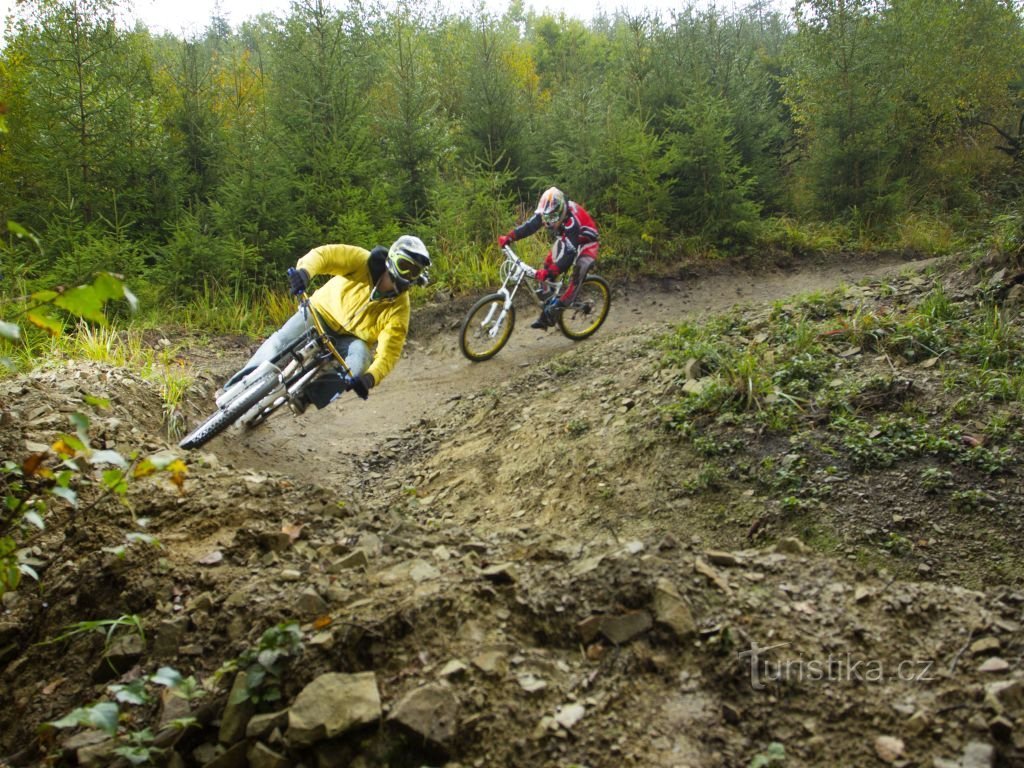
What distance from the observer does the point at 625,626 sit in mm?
2699

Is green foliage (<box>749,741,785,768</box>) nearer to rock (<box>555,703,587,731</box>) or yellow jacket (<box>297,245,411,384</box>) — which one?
rock (<box>555,703,587,731</box>)

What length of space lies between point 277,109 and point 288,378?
8076 mm

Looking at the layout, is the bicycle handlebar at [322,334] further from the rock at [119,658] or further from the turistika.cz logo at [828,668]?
the turistika.cz logo at [828,668]

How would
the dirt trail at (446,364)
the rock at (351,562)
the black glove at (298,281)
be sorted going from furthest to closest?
1. the dirt trail at (446,364)
2. the black glove at (298,281)
3. the rock at (351,562)

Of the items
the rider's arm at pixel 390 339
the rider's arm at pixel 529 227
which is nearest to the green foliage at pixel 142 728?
the rider's arm at pixel 390 339

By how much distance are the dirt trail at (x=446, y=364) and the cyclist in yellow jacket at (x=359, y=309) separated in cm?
88

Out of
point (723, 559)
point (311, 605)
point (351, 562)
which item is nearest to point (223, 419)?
point (351, 562)

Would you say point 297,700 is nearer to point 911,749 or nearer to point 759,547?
point 911,749

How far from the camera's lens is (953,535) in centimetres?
393

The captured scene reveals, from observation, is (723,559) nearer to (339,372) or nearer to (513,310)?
(339,372)

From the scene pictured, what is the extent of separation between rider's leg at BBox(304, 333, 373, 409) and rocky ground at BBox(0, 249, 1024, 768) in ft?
4.08

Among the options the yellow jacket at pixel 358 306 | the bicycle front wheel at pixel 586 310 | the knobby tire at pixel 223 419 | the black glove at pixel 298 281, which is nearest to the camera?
the knobby tire at pixel 223 419

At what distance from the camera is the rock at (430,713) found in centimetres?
217

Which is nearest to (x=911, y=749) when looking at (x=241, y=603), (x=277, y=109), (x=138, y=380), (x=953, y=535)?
(x=953, y=535)
